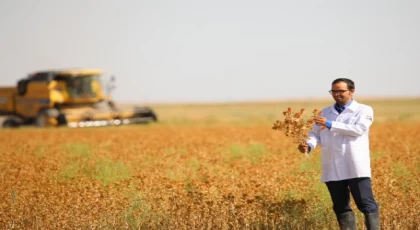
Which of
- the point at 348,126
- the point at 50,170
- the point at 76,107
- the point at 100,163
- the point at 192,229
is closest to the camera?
the point at 348,126

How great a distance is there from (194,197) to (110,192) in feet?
4.07

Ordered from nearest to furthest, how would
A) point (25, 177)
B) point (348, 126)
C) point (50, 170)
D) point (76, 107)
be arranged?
point (348, 126) < point (25, 177) < point (50, 170) < point (76, 107)

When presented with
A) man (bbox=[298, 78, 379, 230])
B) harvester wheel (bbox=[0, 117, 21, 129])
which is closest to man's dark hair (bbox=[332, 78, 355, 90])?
man (bbox=[298, 78, 379, 230])

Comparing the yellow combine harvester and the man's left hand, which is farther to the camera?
the yellow combine harvester

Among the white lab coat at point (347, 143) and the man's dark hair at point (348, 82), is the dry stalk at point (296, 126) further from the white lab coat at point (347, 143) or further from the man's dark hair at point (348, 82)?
the man's dark hair at point (348, 82)

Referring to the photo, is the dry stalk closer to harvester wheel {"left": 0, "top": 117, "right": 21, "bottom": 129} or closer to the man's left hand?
the man's left hand

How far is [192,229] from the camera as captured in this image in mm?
8414

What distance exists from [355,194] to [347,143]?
61cm

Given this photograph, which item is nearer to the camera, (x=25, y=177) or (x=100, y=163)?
(x=25, y=177)

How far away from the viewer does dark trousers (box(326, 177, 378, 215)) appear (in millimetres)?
7516

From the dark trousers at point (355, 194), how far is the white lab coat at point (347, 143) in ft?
0.33

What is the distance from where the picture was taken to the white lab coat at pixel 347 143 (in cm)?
754

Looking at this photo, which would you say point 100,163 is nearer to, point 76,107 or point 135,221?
point 135,221

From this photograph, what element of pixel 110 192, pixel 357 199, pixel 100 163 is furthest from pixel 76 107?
pixel 357 199
